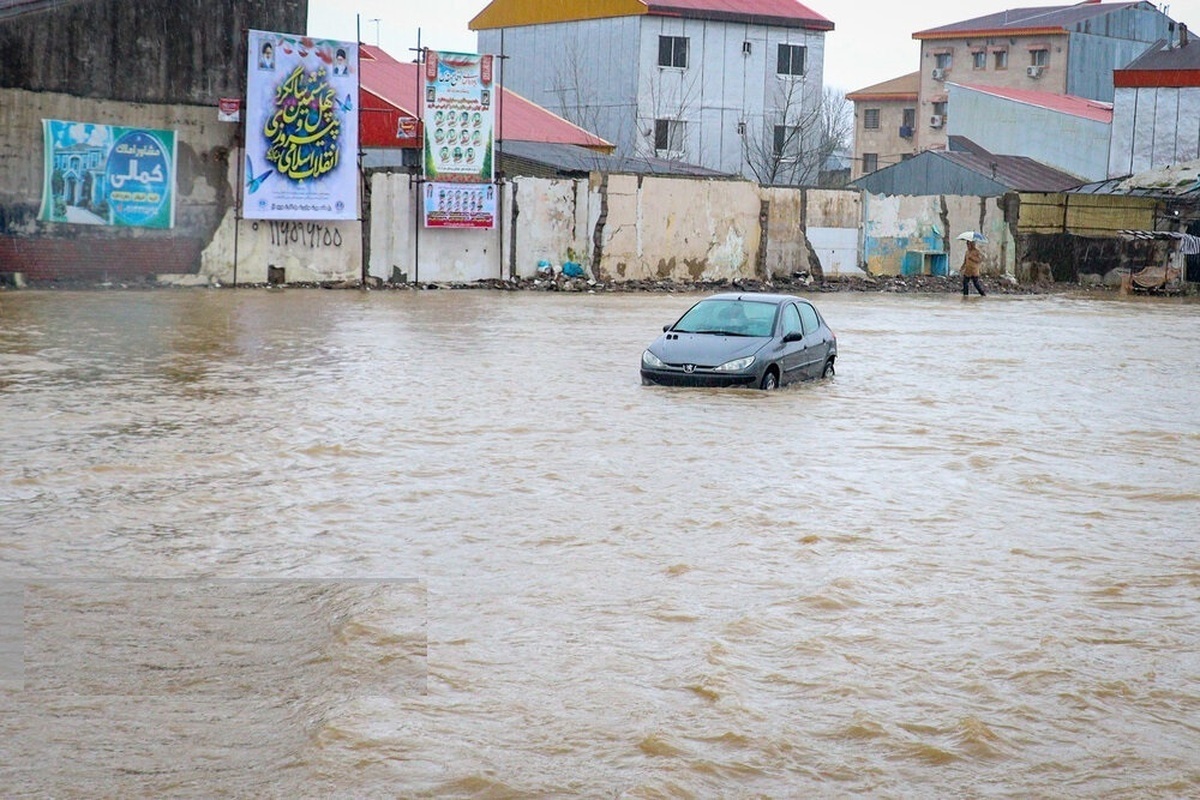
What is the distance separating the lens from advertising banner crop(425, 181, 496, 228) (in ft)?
113

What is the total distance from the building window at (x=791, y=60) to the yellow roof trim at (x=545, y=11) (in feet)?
21.3

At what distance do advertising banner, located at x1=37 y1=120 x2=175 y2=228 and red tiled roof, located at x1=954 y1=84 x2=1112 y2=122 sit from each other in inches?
1552

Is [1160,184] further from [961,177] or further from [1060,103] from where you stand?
[1060,103]

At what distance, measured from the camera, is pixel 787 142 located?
60.4 m

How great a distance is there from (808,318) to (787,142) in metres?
42.7

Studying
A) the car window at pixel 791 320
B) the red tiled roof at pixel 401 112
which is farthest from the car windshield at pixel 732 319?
the red tiled roof at pixel 401 112

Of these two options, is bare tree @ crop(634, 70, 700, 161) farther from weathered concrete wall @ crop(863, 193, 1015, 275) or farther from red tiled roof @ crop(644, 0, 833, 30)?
weathered concrete wall @ crop(863, 193, 1015, 275)

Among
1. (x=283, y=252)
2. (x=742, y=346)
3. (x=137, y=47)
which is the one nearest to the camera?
(x=742, y=346)

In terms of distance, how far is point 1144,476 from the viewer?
12.8m

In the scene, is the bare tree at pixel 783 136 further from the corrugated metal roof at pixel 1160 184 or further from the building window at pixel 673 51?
the corrugated metal roof at pixel 1160 184

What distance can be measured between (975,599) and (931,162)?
47.1 meters

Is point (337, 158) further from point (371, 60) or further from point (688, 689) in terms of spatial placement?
point (688, 689)

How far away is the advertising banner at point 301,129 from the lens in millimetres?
31656

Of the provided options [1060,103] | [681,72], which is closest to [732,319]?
[681,72]
